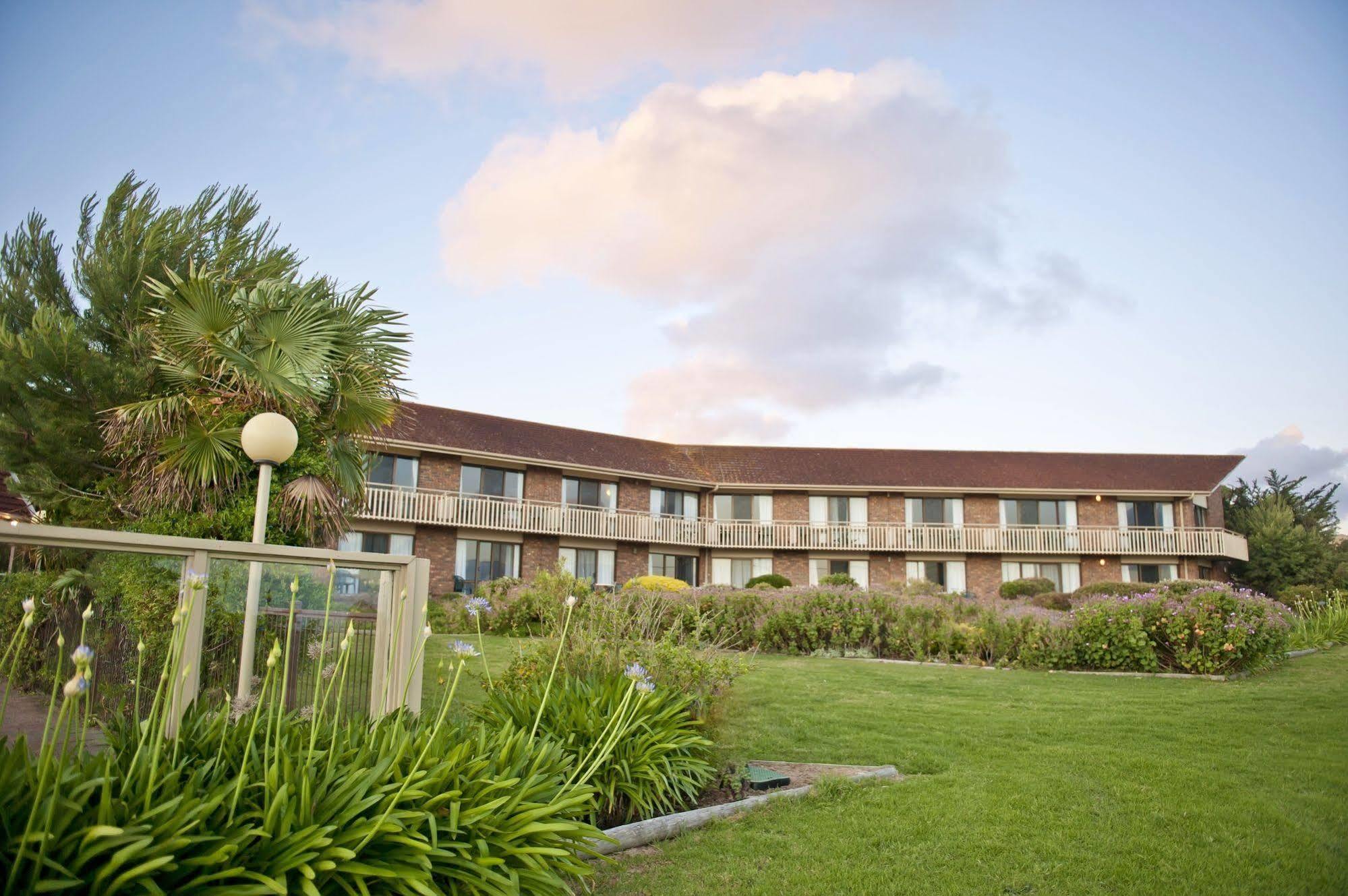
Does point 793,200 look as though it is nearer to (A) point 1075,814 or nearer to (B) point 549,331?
(B) point 549,331

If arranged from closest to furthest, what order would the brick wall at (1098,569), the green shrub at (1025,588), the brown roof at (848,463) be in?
the green shrub at (1025,588)
the brown roof at (848,463)
the brick wall at (1098,569)

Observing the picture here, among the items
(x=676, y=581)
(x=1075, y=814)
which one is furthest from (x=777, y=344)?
(x=1075, y=814)

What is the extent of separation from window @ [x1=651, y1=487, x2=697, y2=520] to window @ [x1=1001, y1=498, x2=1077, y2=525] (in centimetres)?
1284

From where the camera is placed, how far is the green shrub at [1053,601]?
85.6 feet

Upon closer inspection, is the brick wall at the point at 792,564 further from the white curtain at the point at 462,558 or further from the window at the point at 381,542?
the window at the point at 381,542

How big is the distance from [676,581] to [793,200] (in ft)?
45.6

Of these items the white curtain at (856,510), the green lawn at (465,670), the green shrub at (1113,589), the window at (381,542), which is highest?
the white curtain at (856,510)

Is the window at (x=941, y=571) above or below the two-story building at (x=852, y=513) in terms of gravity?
below

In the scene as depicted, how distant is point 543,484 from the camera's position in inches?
1261

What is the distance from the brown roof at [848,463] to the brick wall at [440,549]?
3.85 metres

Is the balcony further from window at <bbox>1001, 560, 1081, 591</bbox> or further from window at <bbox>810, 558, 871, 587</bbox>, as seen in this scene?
window at <bbox>1001, 560, 1081, 591</bbox>

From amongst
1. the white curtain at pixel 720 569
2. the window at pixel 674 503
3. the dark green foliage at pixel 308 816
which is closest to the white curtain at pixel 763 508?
the white curtain at pixel 720 569

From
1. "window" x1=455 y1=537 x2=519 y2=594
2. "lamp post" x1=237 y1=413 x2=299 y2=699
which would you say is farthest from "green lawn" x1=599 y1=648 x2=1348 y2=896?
"window" x1=455 y1=537 x2=519 y2=594

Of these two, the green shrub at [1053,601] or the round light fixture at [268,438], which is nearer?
the round light fixture at [268,438]
